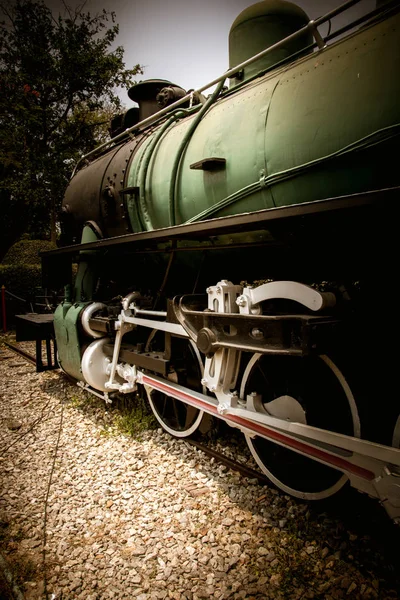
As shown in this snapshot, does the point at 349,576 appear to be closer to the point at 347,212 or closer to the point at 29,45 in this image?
the point at 347,212

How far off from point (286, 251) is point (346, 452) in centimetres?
142

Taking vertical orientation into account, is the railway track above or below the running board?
below

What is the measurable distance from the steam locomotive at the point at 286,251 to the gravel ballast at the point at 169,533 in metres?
0.29

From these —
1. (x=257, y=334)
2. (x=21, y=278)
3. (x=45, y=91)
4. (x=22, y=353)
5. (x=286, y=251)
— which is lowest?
(x=22, y=353)

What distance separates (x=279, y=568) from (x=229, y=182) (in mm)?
2472

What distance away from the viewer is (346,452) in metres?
2.10

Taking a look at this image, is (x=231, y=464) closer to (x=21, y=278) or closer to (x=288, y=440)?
(x=288, y=440)

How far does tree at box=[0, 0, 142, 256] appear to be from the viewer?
40.6 ft

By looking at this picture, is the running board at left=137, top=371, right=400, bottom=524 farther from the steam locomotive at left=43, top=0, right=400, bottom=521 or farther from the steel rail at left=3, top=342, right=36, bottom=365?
the steel rail at left=3, top=342, right=36, bottom=365

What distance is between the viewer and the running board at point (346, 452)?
190cm

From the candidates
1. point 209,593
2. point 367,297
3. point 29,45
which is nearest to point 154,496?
point 209,593

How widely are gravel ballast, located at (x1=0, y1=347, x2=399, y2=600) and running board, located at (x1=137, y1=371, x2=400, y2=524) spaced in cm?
48

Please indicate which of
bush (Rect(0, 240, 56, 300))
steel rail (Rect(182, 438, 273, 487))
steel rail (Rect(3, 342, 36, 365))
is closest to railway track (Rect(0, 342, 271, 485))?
steel rail (Rect(182, 438, 273, 487))

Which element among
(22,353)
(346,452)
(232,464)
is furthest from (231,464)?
(22,353)
